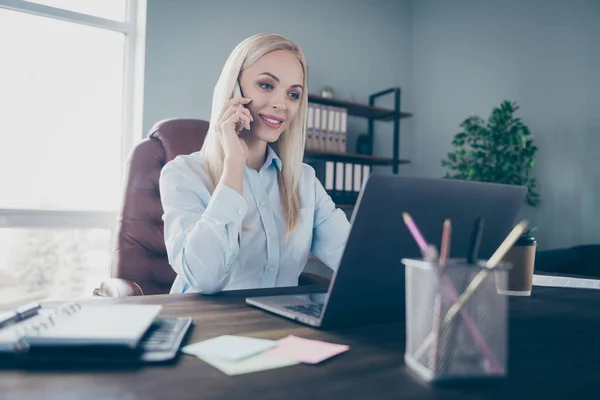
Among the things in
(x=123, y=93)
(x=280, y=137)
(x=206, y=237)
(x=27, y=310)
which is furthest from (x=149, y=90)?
(x=27, y=310)

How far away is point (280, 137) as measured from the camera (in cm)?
147

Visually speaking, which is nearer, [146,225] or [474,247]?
[474,247]

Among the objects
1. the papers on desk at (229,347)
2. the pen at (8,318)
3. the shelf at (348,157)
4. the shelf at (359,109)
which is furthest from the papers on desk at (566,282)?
the shelf at (359,109)

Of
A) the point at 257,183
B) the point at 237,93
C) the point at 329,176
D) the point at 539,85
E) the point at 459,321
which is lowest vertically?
the point at 459,321

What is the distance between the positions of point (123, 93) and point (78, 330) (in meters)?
2.69

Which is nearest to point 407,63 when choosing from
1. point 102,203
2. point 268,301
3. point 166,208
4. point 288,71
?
point 102,203

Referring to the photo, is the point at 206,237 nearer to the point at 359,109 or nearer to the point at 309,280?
the point at 309,280

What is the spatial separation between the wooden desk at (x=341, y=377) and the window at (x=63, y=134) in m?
2.43

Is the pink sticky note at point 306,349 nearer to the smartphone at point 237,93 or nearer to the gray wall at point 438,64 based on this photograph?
the smartphone at point 237,93

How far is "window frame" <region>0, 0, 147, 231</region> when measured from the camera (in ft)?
8.59

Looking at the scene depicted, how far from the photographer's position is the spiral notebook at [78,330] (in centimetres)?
50

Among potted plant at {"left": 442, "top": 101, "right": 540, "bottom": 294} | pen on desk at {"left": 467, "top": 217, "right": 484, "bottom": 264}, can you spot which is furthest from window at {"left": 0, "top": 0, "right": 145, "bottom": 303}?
pen on desk at {"left": 467, "top": 217, "right": 484, "bottom": 264}

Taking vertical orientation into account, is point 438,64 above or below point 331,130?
above

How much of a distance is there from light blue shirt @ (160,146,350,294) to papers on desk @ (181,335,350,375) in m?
0.44
